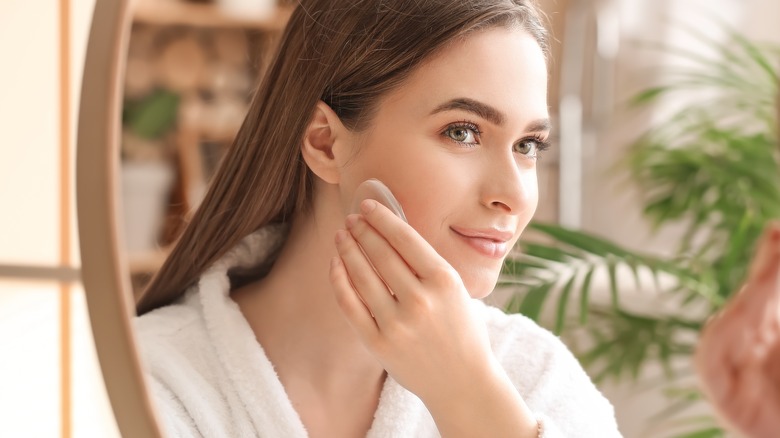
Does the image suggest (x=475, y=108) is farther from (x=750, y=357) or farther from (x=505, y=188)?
(x=750, y=357)

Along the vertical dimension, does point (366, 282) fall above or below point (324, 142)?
below

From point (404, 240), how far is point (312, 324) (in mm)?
195

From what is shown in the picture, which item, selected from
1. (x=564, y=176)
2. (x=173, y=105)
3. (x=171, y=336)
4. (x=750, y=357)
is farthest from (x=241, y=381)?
(x=564, y=176)

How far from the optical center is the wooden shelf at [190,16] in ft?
4.90

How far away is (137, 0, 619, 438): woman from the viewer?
557 mm

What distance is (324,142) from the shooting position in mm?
612

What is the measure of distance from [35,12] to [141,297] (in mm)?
311

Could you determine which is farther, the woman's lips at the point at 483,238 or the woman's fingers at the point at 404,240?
the woman's lips at the point at 483,238

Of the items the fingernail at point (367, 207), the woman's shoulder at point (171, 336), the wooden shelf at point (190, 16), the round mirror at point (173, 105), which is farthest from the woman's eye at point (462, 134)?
the wooden shelf at point (190, 16)

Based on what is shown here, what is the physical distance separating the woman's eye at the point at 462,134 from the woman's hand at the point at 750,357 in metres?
0.33

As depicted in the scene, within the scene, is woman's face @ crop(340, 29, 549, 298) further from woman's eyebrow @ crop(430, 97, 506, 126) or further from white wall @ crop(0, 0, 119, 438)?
white wall @ crop(0, 0, 119, 438)

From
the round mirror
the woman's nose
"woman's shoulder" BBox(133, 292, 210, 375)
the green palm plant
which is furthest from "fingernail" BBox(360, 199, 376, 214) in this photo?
the round mirror

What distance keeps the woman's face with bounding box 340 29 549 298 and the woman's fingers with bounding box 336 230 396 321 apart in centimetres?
10

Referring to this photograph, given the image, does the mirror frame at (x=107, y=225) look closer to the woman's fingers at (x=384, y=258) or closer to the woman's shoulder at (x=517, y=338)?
the woman's fingers at (x=384, y=258)
